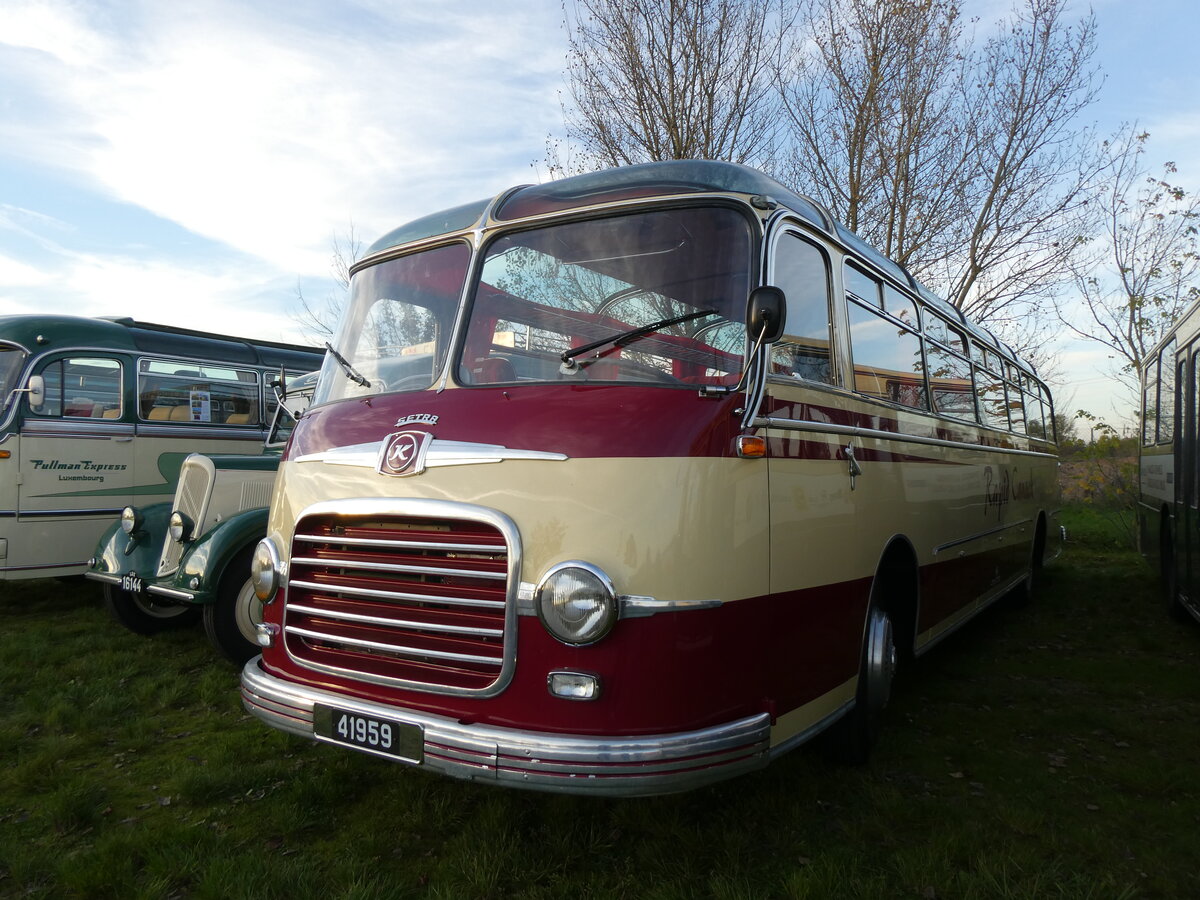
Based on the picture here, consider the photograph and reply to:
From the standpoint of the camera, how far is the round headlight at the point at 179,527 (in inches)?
247

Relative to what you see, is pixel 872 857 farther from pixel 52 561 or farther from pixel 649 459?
pixel 52 561

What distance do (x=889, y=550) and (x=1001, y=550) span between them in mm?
3426

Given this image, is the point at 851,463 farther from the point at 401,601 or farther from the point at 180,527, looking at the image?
the point at 180,527

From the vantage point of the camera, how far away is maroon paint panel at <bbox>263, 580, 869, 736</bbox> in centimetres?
282

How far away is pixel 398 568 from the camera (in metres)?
3.21

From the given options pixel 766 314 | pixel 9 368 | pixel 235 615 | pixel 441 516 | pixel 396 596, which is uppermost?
pixel 9 368

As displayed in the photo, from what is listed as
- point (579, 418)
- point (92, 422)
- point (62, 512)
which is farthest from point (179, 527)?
point (579, 418)

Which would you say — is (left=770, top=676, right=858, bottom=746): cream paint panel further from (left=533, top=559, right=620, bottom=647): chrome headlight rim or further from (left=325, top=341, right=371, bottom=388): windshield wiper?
(left=325, top=341, right=371, bottom=388): windshield wiper

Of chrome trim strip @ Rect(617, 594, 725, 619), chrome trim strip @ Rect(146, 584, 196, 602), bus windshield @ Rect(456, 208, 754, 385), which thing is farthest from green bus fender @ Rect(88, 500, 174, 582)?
chrome trim strip @ Rect(617, 594, 725, 619)

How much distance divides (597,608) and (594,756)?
0.48m

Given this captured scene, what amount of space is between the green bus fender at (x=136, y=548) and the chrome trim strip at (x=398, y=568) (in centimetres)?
321

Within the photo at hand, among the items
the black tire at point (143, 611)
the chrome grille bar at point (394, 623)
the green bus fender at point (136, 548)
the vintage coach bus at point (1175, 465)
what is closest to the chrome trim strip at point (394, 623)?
the chrome grille bar at point (394, 623)

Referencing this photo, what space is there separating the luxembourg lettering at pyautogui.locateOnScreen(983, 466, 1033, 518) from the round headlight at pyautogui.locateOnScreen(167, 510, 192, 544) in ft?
20.2

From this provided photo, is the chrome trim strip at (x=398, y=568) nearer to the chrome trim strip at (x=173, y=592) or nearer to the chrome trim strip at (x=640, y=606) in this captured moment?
the chrome trim strip at (x=640, y=606)
